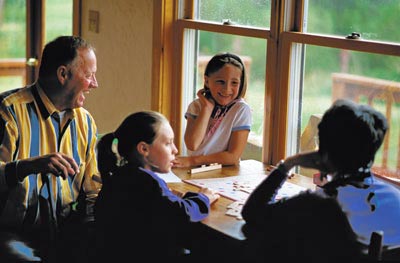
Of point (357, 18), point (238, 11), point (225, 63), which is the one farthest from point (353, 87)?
point (238, 11)

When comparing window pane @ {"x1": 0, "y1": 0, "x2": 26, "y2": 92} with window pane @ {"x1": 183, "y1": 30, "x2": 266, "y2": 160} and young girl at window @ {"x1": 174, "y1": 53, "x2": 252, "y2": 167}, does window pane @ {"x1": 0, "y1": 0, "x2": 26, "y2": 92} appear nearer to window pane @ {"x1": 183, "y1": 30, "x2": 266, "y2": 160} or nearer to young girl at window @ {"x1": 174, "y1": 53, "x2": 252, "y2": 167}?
window pane @ {"x1": 183, "y1": 30, "x2": 266, "y2": 160}

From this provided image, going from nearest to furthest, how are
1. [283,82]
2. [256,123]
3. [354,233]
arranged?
1. [354,233]
2. [283,82]
3. [256,123]

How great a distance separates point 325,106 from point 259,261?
0.98 meters

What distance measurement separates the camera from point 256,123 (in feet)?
10.2

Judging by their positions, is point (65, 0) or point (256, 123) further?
point (65, 0)

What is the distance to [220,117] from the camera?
292cm

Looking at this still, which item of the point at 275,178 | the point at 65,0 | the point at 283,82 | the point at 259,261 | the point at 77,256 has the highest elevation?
the point at 65,0

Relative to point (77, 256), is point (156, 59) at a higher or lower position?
higher

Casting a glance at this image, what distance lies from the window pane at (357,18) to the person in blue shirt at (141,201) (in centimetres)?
79

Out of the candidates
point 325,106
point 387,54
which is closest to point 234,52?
point 325,106

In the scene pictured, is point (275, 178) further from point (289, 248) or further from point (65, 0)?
point (65, 0)

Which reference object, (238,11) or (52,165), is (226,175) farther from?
(238,11)

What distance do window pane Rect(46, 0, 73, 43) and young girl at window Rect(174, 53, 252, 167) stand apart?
1849 mm

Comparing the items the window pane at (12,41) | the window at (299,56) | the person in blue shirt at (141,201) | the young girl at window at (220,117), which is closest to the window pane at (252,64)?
the window at (299,56)
